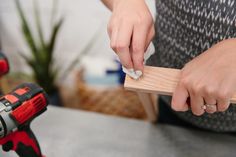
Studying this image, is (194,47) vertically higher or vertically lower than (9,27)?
higher

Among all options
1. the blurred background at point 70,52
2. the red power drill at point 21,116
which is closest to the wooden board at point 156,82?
the red power drill at point 21,116

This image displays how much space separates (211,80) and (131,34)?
5.2 inches

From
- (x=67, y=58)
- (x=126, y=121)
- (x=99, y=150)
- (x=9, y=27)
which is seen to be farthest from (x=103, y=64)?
(x=99, y=150)

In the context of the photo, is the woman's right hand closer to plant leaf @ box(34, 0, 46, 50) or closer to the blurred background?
the blurred background

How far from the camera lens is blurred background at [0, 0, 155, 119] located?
1.27 meters

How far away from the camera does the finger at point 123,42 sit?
1.52ft

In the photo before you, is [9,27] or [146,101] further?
[9,27]

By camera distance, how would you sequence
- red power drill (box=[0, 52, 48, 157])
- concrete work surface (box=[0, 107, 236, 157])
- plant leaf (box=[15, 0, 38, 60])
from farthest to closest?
plant leaf (box=[15, 0, 38, 60]), concrete work surface (box=[0, 107, 236, 157]), red power drill (box=[0, 52, 48, 157])

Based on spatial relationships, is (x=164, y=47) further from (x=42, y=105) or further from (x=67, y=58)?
(x=67, y=58)

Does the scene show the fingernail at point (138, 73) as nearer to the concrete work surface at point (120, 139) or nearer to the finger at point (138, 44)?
the finger at point (138, 44)

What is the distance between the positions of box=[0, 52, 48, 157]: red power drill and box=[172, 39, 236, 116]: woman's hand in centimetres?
24

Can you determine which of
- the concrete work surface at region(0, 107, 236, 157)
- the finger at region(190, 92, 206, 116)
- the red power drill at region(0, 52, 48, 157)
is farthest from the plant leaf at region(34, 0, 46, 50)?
the finger at region(190, 92, 206, 116)

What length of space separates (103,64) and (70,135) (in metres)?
0.68

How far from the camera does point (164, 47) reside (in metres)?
0.61
